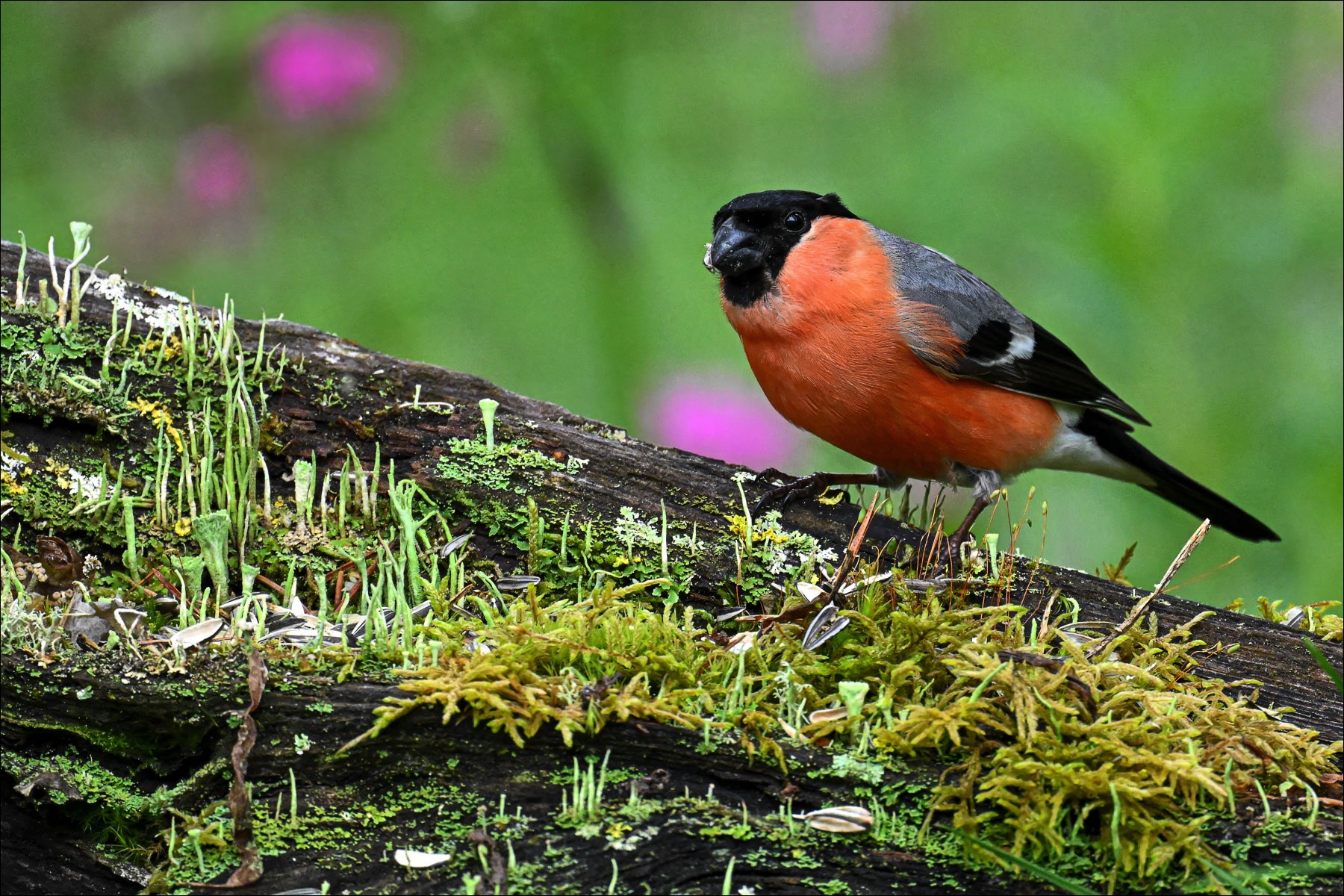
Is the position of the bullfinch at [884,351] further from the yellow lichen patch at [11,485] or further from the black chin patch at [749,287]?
the yellow lichen patch at [11,485]

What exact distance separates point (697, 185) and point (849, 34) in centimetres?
161

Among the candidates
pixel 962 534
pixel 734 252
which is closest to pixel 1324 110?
pixel 734 252

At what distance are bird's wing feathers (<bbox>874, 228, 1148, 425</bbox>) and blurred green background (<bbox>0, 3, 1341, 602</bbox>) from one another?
0.45 meters

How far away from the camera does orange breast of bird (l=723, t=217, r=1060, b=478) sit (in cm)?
445

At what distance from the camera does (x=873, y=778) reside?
2.62m

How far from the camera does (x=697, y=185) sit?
8586mm

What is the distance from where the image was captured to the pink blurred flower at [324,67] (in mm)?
6871

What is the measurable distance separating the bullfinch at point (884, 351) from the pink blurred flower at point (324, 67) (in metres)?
3.11

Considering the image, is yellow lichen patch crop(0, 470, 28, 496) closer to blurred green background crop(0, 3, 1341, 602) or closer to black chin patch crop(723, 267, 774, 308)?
black chin patch crop(723, 267, 774, 308)

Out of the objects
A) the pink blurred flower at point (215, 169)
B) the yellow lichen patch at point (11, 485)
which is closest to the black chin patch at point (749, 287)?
the yellow lichen patch at point (11, 485)

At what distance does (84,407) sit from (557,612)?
1.75 metres

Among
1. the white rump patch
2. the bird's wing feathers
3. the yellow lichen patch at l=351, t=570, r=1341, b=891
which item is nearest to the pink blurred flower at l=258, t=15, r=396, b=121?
the bird's wing feathers

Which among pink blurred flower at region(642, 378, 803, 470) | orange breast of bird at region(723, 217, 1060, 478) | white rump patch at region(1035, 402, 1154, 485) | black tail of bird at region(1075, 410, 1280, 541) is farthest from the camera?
pink blurred flower at region(642, 378, 803, 470)

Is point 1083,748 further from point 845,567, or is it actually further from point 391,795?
point 391,795
